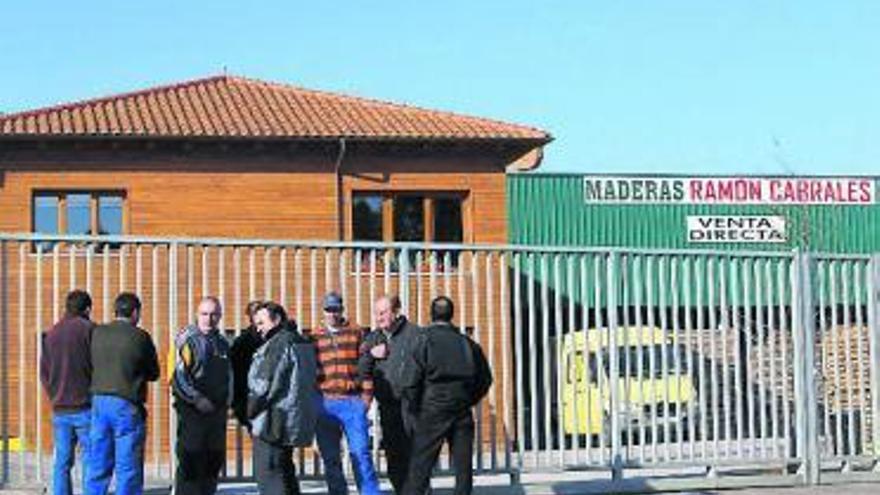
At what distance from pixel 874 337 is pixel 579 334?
134 inches

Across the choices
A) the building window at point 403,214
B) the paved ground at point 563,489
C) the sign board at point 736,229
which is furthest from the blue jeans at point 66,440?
the sign board at point 736,229

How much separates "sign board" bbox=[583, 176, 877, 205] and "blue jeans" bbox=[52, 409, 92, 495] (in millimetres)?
25562

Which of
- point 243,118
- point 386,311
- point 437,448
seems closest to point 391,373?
point 386,311

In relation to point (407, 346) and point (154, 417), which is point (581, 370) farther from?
point (154, 417)

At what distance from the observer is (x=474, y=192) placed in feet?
109

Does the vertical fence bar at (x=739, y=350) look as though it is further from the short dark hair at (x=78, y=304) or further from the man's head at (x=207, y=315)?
the short dark hair at (x=78, y=304)

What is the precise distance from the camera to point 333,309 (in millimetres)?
12438

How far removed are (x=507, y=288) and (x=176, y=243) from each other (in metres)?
3.07

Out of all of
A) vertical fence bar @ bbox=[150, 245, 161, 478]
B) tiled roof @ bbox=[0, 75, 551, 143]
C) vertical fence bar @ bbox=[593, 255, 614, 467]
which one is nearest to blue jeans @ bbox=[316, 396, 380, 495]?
vertical fence bar @ bbox=[150, 245, 161, 478]

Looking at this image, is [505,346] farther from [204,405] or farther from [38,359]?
[38,359]

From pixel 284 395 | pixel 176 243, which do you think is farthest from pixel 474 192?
pixel 284 395

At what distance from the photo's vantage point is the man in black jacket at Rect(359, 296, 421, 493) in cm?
1244

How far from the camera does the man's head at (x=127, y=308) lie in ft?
38.2

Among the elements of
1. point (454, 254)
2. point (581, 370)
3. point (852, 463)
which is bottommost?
point (852, 463)
